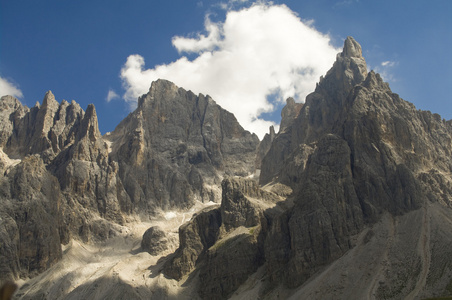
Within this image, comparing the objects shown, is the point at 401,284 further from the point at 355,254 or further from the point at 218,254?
the point at 218,254

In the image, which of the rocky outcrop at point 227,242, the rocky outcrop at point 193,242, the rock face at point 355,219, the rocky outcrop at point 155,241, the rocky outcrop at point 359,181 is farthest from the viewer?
the rocky outcrop at point 155,241

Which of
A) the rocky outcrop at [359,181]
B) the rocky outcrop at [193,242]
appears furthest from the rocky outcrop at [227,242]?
the rocky outcrop at [359,181]

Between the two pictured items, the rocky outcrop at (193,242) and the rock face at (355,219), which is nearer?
the rock face at (355,219)

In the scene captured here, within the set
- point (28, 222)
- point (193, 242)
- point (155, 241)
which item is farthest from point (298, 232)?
point (28, 222)

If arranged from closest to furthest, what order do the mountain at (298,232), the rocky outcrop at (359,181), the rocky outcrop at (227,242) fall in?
1. the mountain at (298,232)
2. the rocky outcrop at (359,181)
3. the rocky outcrop at (227,242)

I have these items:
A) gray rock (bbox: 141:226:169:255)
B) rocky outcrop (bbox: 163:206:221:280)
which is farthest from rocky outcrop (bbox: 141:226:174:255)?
rocky outcrop (bbox: 163:206:221:280)

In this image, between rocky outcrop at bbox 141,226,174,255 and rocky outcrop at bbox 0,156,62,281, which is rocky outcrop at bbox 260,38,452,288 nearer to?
rocky outcrop at bbox 141,226,174,255

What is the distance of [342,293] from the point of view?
103938mm

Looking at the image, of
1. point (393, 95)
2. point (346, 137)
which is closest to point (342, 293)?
point (346, 137)

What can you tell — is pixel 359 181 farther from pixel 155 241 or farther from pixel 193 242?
pixel 155 241

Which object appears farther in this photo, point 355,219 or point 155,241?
point 155,241

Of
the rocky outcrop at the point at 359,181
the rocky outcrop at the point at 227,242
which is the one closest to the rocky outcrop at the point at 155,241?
the rocky outcrop at the point at 227,242

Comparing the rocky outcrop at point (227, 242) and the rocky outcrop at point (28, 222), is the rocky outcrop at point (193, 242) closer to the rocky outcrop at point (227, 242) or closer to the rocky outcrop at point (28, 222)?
the rocky outcrop at point (227, 242)

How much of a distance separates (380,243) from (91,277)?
9954 cm
